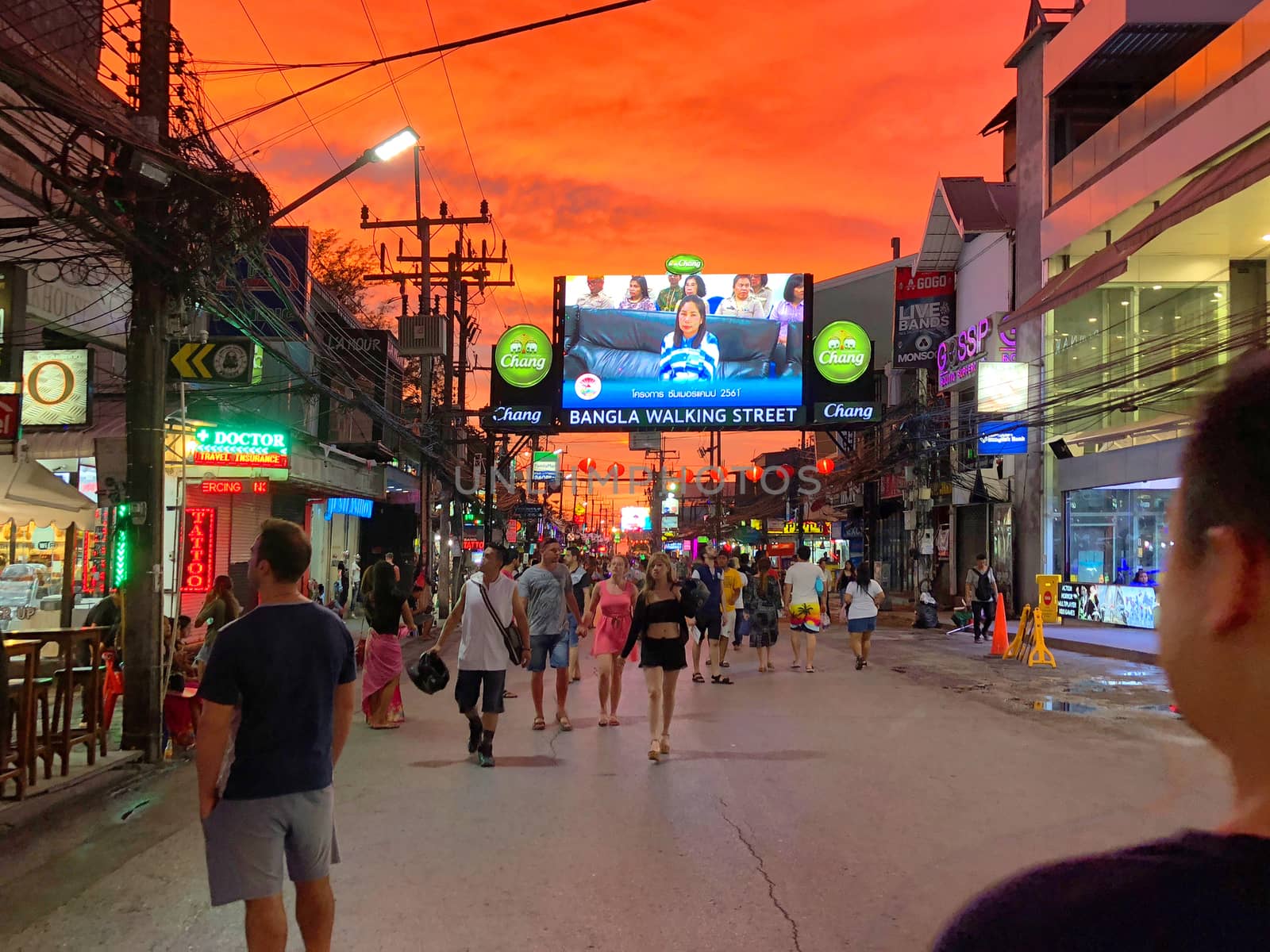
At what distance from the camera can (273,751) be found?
3.78 meters

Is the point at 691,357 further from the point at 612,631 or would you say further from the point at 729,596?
the point at 612,631

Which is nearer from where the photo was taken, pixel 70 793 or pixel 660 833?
pixel 660 833

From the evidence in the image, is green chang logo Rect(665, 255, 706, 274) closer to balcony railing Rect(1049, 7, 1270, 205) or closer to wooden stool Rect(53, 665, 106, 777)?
balcony railing Rect(1049, 7, 1270, 205)

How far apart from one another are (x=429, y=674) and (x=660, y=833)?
356 cm

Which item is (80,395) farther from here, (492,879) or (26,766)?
(492,879)

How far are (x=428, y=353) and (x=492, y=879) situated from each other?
21.6 m

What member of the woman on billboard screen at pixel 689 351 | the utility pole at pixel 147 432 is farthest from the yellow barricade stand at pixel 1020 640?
the utility pole at pixel 147 432

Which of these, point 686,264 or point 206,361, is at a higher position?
point 686,264

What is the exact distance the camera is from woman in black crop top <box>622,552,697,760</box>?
9148 millimetres

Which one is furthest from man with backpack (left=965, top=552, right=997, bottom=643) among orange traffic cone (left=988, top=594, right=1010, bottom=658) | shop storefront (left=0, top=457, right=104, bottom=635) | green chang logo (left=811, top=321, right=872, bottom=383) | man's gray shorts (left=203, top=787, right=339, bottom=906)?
man's gray shorts (left=203, top=787, right=339, bottom=906)

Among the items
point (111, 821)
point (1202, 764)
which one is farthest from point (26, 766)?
point (1202, 764)

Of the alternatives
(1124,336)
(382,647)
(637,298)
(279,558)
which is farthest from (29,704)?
(1124,336)

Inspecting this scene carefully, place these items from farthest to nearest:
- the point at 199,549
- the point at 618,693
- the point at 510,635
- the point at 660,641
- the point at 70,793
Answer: the point at 199,549 < the point at 618,693 < the point at 660,641 < the point at 510,635 < the point at 70,793

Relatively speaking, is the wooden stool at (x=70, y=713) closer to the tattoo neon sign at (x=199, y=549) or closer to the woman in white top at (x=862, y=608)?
the woman in white top at (x=862, y=608)
